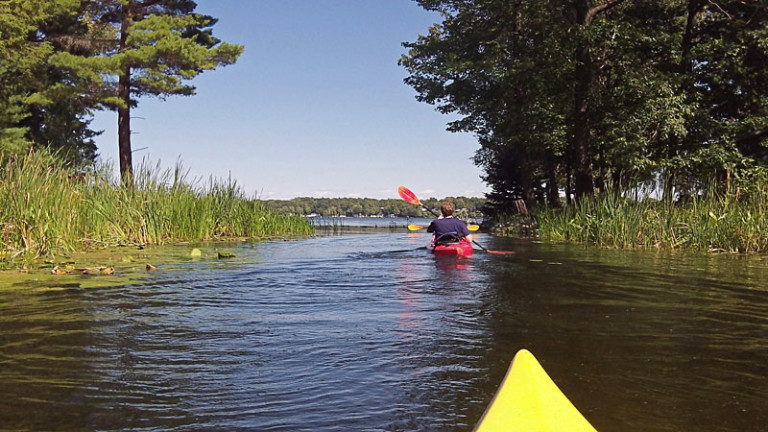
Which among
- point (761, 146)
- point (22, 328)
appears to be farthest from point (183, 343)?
point (761, 146)

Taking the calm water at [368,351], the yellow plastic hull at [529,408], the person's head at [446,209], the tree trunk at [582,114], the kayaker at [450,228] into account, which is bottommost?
the calm water at [368,351]

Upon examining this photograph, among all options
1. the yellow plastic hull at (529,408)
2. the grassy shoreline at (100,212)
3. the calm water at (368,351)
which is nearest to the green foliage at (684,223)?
the calm water at (368,351)

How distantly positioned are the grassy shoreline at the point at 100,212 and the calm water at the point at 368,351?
2843 mm

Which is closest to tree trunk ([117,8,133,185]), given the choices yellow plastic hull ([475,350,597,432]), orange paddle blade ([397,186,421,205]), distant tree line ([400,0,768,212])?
orange paddle blade ([397,186,421,205])

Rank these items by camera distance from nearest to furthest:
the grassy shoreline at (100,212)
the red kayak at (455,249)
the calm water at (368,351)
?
1. the calm water at (368,351)
2. the grassy shoreline at (100,212)
3. the red kayak at (455,249)

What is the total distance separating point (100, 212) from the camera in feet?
46.5

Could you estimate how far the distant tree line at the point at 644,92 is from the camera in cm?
1922

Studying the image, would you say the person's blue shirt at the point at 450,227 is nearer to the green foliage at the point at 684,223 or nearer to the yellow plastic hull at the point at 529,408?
the green foliage at the point at 684,223

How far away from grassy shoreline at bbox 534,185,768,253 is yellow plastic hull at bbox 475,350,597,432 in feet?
44.7

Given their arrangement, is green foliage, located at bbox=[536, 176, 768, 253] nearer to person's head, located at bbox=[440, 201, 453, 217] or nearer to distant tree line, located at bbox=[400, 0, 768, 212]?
distant tree line, located at bbox=[400, 0, 768, 212]

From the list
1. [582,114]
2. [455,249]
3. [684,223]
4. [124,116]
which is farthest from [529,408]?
[124,116]

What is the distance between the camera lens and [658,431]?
323 centimetres

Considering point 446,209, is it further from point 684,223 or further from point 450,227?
point 684,223

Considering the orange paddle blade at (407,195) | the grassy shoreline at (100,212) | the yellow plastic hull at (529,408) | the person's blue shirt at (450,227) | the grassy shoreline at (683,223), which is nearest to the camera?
the yellow plastic hull at (529,408)
